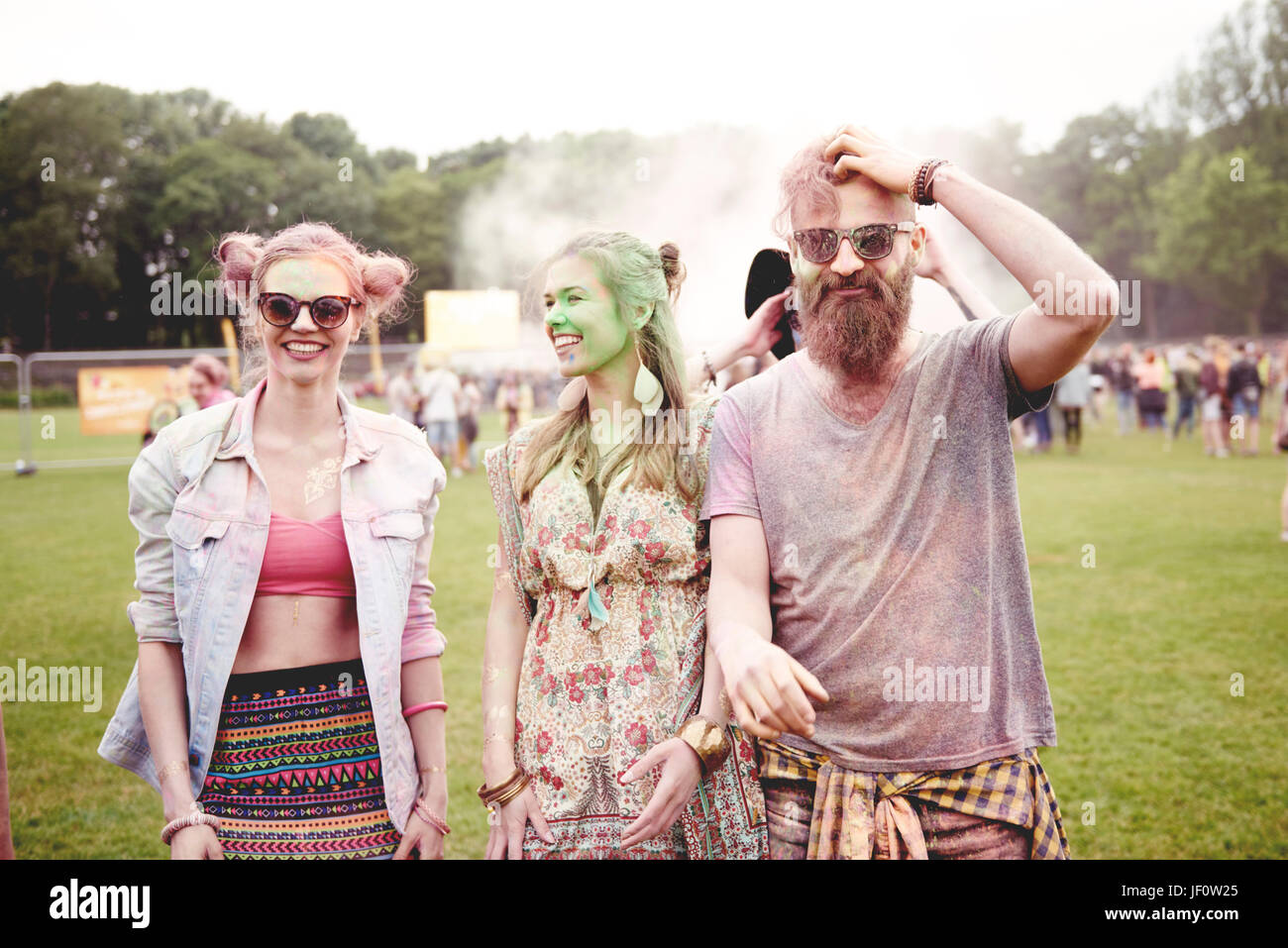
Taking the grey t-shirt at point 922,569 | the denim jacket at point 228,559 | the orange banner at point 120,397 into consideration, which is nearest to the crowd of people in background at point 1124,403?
the orange banner at point 120,397

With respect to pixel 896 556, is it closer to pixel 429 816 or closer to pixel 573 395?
pixel 573 395

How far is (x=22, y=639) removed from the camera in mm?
7609

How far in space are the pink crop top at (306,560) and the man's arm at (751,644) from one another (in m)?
0.99

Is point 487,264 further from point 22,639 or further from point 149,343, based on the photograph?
point 22,639

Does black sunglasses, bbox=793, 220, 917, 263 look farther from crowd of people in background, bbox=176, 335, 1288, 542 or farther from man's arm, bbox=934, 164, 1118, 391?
crowd of people in background, bbox=176, 335, 1288, 542

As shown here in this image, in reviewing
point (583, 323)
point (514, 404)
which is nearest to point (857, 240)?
point (583, 323)

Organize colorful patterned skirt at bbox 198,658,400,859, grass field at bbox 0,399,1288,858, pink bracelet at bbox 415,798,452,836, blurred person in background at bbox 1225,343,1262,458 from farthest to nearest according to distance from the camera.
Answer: blurred person in background at bbox 1225,343,1262,458, grass field at bbox 0,399,1288,858, pink bracelet at bbox 415,798,452,836, colorful patterned skirt at bbox 198,658,400,859

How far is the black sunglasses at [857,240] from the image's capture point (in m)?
2.05

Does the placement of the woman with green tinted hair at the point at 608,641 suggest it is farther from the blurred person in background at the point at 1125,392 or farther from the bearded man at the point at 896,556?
the blurred person in background at the point at 1125,392

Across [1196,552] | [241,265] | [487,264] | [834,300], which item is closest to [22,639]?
[241,265]

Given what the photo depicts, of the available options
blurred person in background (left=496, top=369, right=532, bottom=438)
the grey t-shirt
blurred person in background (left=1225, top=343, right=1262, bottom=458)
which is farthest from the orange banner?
the grey t-shirt

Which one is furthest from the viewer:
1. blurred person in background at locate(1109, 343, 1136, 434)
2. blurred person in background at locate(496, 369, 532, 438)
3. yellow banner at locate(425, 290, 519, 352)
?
yellow banner at locate(425, 290, 519, 352)

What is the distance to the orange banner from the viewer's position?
2139 centimetres
